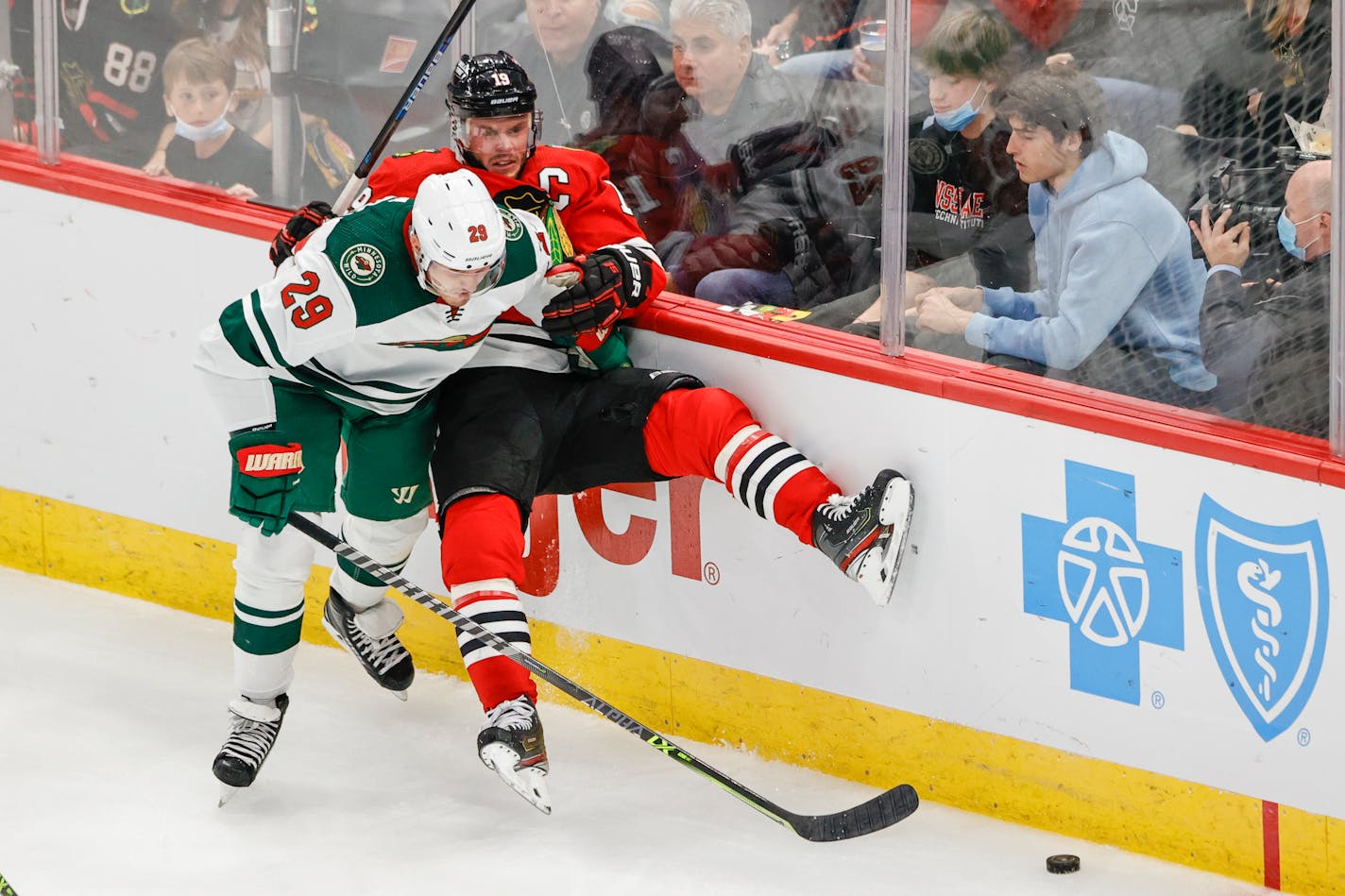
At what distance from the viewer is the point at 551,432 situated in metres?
3.40

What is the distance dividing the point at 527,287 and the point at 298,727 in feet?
3.46

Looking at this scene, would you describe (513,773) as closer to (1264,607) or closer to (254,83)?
(1264,607)

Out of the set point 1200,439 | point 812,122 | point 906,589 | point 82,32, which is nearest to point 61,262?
point 82,32

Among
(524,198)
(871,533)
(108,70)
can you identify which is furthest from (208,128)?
(871,533)

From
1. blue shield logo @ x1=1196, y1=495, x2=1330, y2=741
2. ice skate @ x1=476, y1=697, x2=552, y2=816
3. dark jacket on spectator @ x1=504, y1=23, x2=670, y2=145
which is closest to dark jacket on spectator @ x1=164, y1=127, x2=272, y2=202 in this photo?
dark jacket on spectator @ x1=504, y1=23, x2=670, y2=145

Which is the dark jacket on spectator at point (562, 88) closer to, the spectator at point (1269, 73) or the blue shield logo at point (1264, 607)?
the spectator at point (1269, 73)

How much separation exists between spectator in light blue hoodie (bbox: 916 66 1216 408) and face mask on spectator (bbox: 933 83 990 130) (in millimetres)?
48

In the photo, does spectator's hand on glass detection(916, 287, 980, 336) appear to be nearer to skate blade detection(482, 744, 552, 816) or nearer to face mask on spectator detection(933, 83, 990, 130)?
face mask on spectator detection(933, 83, 990, 130)

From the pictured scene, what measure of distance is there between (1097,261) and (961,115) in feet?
1.11

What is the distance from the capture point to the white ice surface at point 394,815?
308cm

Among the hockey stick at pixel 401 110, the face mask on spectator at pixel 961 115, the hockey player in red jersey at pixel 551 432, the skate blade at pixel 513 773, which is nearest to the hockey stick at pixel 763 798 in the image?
the hockey player in red jersey at pixel 551 432

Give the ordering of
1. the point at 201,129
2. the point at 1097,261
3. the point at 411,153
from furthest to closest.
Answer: the point at 201,129
the point at 411,153
the point at 1097,261

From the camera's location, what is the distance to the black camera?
→ 2.82m

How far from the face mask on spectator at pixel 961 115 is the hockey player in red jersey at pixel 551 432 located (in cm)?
58
